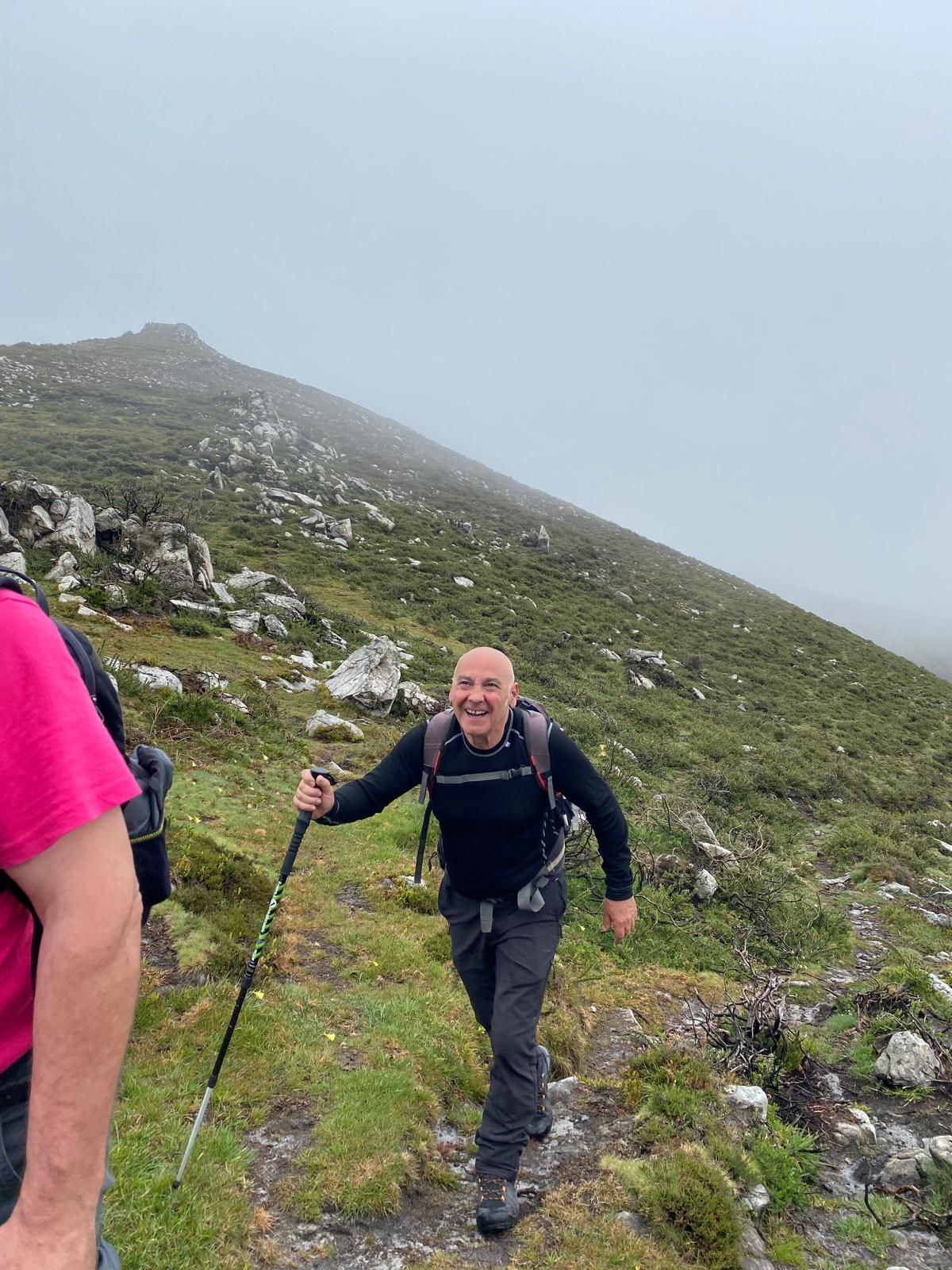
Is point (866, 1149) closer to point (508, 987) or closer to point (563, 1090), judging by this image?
point (563, 1090)

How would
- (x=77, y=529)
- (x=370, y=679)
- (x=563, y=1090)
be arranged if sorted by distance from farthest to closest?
(x=77, y=529), (x=370, y=679), (x=563, y=1090)

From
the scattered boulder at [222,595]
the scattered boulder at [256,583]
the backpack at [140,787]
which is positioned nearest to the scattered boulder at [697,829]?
the backpack at [140,787]

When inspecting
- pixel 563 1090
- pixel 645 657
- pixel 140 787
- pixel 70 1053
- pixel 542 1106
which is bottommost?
pixel 563 1090

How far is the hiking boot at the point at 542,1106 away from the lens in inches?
197

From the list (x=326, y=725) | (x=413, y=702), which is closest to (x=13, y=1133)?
(x=326, y=725)

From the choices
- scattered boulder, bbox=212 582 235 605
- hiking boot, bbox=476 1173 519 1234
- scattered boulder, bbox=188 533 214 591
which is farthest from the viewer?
scattered boulder, bbox=212 582 235 605

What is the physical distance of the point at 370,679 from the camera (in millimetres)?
15617

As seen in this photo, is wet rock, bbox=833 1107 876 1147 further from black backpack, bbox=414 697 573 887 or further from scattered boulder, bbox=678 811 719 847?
scattered boulder, bbox=678 811 719 847

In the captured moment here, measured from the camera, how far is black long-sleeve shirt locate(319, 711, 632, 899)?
445 cm

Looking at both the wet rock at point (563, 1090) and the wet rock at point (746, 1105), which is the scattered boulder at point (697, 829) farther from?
the wet rock at point (563, 1090)

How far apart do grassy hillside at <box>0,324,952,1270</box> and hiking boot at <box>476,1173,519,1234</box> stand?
6.1 inches

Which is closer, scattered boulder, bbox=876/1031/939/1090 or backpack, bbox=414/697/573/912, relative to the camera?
backpack, bbox=414/697/573/912

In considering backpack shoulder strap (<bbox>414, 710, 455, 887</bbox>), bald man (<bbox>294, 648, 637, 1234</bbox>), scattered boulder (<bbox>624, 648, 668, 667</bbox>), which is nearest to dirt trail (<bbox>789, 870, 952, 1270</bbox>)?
bald man (<bbox>294, 648, 637, 1234</bbox>)

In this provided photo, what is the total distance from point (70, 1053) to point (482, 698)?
10.6 ft
